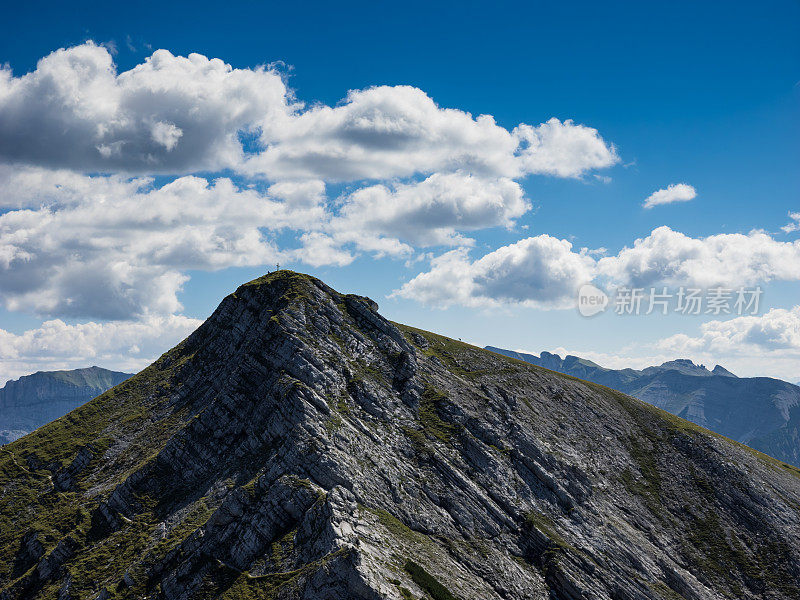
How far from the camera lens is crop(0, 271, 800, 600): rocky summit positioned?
2803 inches

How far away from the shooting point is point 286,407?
87.3 m

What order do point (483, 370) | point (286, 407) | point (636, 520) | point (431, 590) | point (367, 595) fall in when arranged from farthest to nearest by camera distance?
point (483, 370) → point (636, 520) → point (286, 407) → point (431, 590) → point (367, 595)

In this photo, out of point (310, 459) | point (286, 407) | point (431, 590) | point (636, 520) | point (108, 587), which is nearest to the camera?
point (431, 590)

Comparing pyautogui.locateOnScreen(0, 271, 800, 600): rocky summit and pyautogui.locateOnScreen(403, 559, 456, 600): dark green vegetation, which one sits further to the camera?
pyautogui.locateOnScreen(0, 271, 800, 600): rocky summit

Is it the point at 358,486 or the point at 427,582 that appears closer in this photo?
the point at 427,582

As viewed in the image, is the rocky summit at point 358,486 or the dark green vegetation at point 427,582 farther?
the rocky summit at point 358,486

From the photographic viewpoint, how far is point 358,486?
258 feet

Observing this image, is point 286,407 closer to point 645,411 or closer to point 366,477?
point 366,477

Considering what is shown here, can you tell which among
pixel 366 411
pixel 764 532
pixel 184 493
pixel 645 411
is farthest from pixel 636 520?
pixel 184 493

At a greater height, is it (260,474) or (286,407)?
(286,407)

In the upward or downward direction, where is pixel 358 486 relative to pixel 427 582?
upward

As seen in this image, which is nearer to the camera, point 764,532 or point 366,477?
point 366,477

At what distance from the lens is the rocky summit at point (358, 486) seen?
71188mm

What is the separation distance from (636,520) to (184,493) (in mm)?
96245
